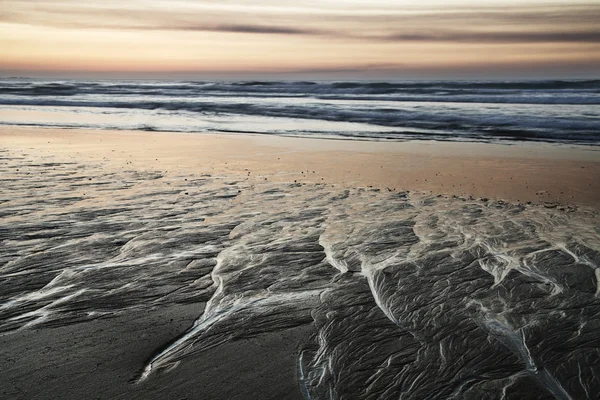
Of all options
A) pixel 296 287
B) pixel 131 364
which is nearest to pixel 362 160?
pixel 296 287

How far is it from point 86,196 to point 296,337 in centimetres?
451

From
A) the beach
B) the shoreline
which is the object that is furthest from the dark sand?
the shoreline

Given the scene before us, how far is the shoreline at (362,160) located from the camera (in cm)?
806

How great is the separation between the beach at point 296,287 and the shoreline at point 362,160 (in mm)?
164

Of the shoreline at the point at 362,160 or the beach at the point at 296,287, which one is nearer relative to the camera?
the beach at the point at 296,287

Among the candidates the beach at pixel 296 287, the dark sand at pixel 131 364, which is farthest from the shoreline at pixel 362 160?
the dark sand at pixel 131 364

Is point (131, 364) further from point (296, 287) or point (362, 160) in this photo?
point (362, 160)

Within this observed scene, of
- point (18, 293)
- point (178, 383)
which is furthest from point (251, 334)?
point (18, 293)

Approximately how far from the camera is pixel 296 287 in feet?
13.6

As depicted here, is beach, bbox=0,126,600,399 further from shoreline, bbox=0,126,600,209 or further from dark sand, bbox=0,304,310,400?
shoreline, bbox=0,126,600,209

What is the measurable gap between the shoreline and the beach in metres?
0.16

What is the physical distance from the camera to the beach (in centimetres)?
289

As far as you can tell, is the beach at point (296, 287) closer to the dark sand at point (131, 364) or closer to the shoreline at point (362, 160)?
the dark sand at point (131, 364)

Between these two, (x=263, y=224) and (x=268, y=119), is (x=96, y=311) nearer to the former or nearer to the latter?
(x=263, y=224)
